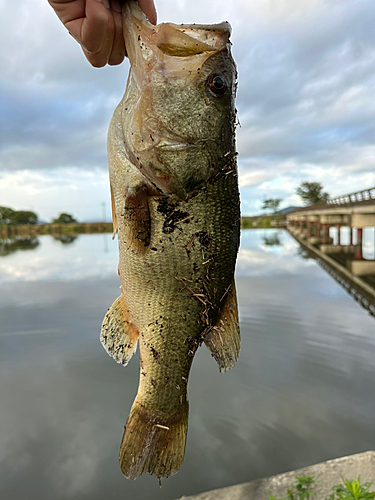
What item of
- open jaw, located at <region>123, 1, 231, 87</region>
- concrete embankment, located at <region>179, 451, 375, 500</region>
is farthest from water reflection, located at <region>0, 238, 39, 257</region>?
open jaw, located at <region>123, 1, 231, 87</region>

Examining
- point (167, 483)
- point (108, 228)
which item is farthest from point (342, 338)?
point (108, 228)

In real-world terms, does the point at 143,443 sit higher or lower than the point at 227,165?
lower

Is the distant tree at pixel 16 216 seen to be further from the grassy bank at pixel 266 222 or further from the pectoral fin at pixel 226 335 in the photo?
the pectoral fin at pixel 226 335

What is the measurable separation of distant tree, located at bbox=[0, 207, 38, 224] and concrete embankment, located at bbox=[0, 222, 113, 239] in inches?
467

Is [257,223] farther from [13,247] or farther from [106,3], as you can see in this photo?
[106,3]

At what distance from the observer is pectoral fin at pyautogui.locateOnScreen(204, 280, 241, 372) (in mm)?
1967

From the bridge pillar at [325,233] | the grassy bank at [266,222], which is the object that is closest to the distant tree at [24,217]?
the grassy bank at [266,222]

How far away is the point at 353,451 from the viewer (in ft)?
17.9

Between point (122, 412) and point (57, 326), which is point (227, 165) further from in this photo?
point (57, 326)

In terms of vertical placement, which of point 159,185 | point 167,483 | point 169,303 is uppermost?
point 159,185

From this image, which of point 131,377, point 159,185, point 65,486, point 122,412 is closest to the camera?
point 159,185

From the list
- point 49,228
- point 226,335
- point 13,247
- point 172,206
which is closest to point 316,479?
point 226,335

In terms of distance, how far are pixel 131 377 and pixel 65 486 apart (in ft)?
10.8

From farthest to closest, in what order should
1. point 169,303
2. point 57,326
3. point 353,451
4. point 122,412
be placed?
point 57,326 < point 122,412 < point 353,451 < point 169,303
